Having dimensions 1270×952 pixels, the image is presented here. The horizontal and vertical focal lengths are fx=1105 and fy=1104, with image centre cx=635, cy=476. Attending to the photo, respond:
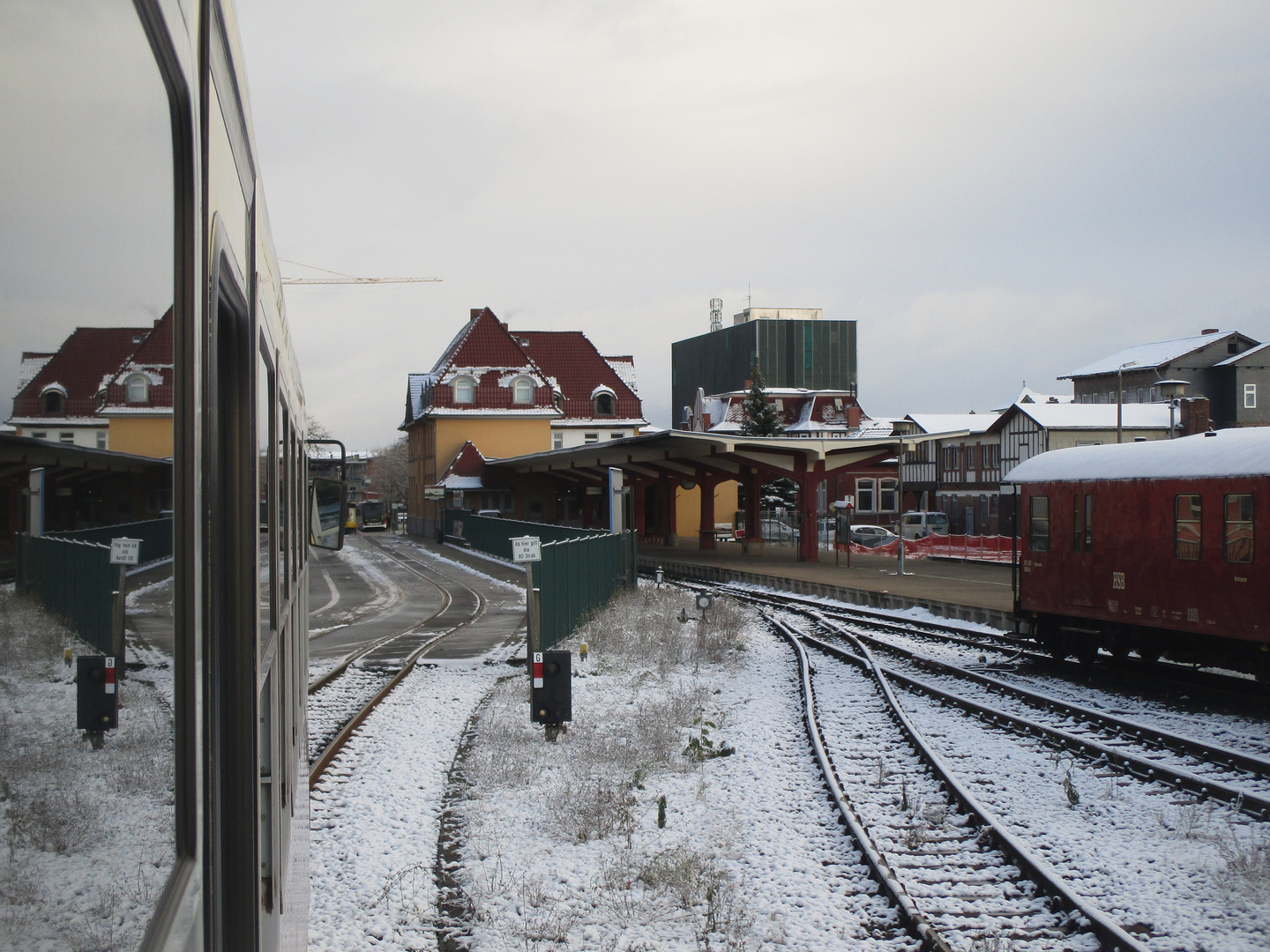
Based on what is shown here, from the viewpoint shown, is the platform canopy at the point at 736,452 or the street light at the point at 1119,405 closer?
the platform canopy at the point at 736,452

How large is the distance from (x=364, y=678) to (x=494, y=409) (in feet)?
156

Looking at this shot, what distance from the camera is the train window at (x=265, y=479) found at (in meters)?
2.83

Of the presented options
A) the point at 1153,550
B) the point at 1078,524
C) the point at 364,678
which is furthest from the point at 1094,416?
the point at 364,678

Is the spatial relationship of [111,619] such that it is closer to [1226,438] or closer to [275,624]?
[275,624]

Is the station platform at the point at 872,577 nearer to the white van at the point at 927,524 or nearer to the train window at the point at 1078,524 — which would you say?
the train window at the point at 1078,524

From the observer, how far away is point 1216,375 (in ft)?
204

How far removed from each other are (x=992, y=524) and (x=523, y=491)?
23.8 meters

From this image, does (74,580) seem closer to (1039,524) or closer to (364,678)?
(364,678)

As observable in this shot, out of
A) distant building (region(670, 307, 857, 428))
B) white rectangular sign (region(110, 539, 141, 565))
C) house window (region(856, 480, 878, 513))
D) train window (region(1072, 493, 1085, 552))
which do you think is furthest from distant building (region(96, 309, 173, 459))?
distant building (region(670, 307, 857, 428))

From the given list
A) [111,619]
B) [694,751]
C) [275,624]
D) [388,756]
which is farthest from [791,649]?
[111,619]

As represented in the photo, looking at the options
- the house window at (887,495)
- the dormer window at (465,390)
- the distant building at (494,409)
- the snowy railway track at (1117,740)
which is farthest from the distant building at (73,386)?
the house window at (887,495)

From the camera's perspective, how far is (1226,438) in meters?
14.0

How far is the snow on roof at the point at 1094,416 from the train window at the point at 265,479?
5331cm

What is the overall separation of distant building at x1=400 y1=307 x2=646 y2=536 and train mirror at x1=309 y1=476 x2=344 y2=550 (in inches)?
1798
